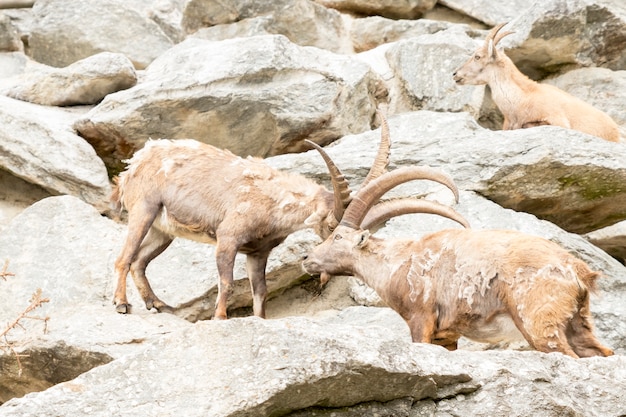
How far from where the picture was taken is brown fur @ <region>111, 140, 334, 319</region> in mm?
8523

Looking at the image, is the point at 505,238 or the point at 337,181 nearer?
the point at 505,238

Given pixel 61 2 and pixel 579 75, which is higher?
pixel 579 75

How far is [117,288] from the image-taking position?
27.9ft

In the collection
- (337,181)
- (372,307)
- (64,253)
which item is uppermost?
(337,181)

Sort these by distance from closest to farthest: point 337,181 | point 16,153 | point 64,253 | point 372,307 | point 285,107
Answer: point 337,181, point 372,307, point 64,253, point 16,153, point 285,107

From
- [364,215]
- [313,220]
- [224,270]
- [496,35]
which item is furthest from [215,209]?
[496,35]

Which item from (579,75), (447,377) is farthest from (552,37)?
(447,377)

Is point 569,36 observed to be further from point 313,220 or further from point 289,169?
point 313,220

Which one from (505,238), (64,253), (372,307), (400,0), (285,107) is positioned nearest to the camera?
(505,238)

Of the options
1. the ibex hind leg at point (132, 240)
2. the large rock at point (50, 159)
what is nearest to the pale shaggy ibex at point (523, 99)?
the large rock at point (50, 159)

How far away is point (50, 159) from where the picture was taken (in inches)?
408

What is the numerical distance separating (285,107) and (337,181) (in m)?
2.97

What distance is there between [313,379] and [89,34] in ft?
32.3

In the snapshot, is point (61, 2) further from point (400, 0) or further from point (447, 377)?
point (447, 377)
